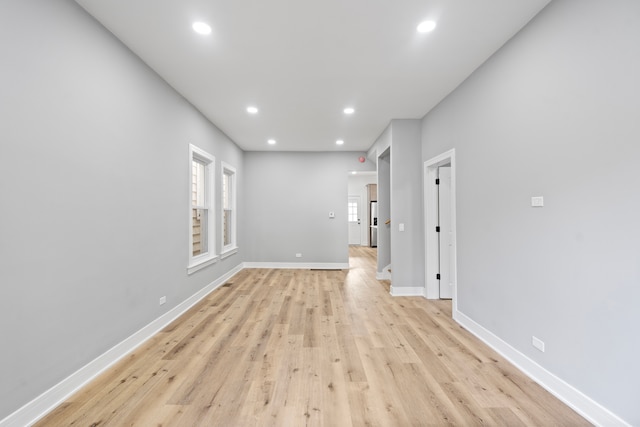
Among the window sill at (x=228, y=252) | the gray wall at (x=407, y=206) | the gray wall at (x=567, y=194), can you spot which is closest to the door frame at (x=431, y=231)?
the gray wall at (x=407, y=206)

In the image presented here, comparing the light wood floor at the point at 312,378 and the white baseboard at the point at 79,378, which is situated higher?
the white baseboard at the point at 79,378

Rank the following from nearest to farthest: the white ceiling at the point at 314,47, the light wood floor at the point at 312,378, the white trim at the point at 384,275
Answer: the light wood floor at the point at 312,378 < the white ceiling at the point at 314,47 < the white trim at the point at 384,275

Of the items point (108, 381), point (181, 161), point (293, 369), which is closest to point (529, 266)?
point (293, 369)

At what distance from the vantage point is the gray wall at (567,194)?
1550 mm

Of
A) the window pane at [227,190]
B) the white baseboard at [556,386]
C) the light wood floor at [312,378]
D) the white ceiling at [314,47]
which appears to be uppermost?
the white ceiling at [314,47]

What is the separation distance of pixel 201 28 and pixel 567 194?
3057 mm

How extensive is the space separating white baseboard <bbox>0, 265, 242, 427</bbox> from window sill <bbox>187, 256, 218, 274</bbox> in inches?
20.6

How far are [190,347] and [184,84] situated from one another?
9.59 ft

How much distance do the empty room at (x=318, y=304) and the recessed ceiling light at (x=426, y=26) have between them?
0.03 m

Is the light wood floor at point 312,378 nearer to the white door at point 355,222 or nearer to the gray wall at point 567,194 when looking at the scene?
the gray wall at point 567,194

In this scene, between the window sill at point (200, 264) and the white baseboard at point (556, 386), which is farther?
the window sill at point (200, 264)

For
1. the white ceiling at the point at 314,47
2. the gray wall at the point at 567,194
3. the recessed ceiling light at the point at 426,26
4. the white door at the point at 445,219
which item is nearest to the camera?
the gray wall at the point at 567,194

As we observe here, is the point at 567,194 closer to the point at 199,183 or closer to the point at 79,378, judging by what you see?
the point at 79,378

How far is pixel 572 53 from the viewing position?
6.10 feet
